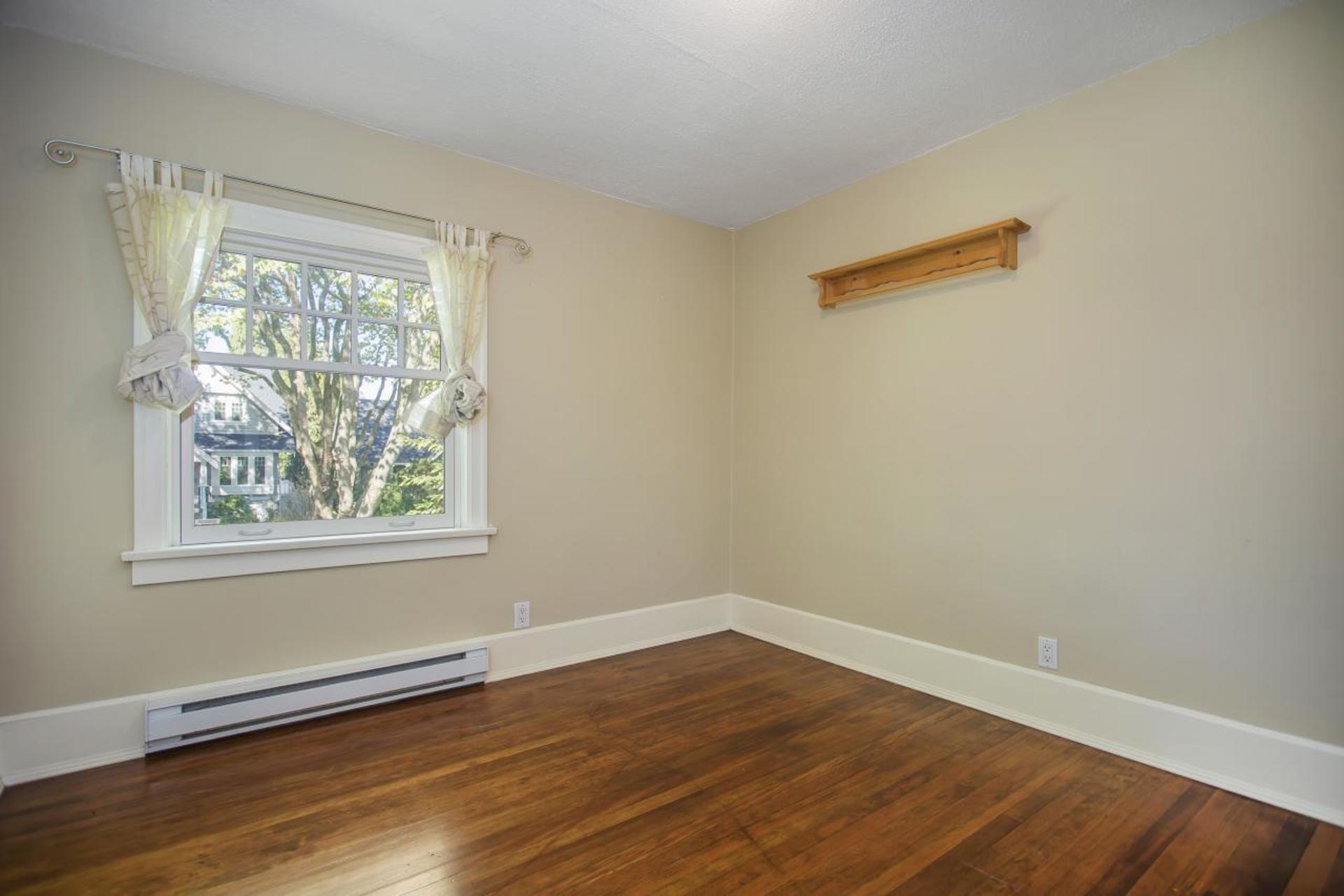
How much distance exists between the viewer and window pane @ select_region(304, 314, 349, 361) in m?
2.98

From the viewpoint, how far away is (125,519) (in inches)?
99.3

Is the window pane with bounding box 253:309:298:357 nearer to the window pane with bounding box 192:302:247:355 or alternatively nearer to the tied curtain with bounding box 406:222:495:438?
the window pane with bounding box 192:302:247:355

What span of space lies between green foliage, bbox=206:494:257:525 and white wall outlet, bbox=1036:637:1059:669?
137 inches

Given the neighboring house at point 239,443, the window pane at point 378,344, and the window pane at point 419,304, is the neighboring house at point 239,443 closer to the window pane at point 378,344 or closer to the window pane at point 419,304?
the window pane at point 378,344

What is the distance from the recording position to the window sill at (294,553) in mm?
2568

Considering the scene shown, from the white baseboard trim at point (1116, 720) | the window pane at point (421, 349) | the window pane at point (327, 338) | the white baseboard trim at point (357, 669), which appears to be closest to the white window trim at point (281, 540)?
the window pane at point (421, 349)

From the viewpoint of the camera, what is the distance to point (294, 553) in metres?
2.85

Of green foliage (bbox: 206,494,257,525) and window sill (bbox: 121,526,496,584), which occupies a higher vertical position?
green foliage (bbox: 206,494,257,525)

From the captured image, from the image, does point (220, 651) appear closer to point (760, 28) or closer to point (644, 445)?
point (644, 445)

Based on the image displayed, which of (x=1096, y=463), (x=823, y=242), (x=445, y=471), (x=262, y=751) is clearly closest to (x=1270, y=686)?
(x=1096, y=463)

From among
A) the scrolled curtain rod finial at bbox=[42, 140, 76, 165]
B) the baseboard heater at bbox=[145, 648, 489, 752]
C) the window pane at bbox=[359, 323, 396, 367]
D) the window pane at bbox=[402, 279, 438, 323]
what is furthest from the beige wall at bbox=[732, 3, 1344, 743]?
the scrolled curtain rod finial at bbox=[42, 140, 76, 165]

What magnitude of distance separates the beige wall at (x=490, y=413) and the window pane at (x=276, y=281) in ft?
1.22

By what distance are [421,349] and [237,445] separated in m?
0.92

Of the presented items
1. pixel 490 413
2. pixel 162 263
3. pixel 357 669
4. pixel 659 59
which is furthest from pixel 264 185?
pixel 357 669
